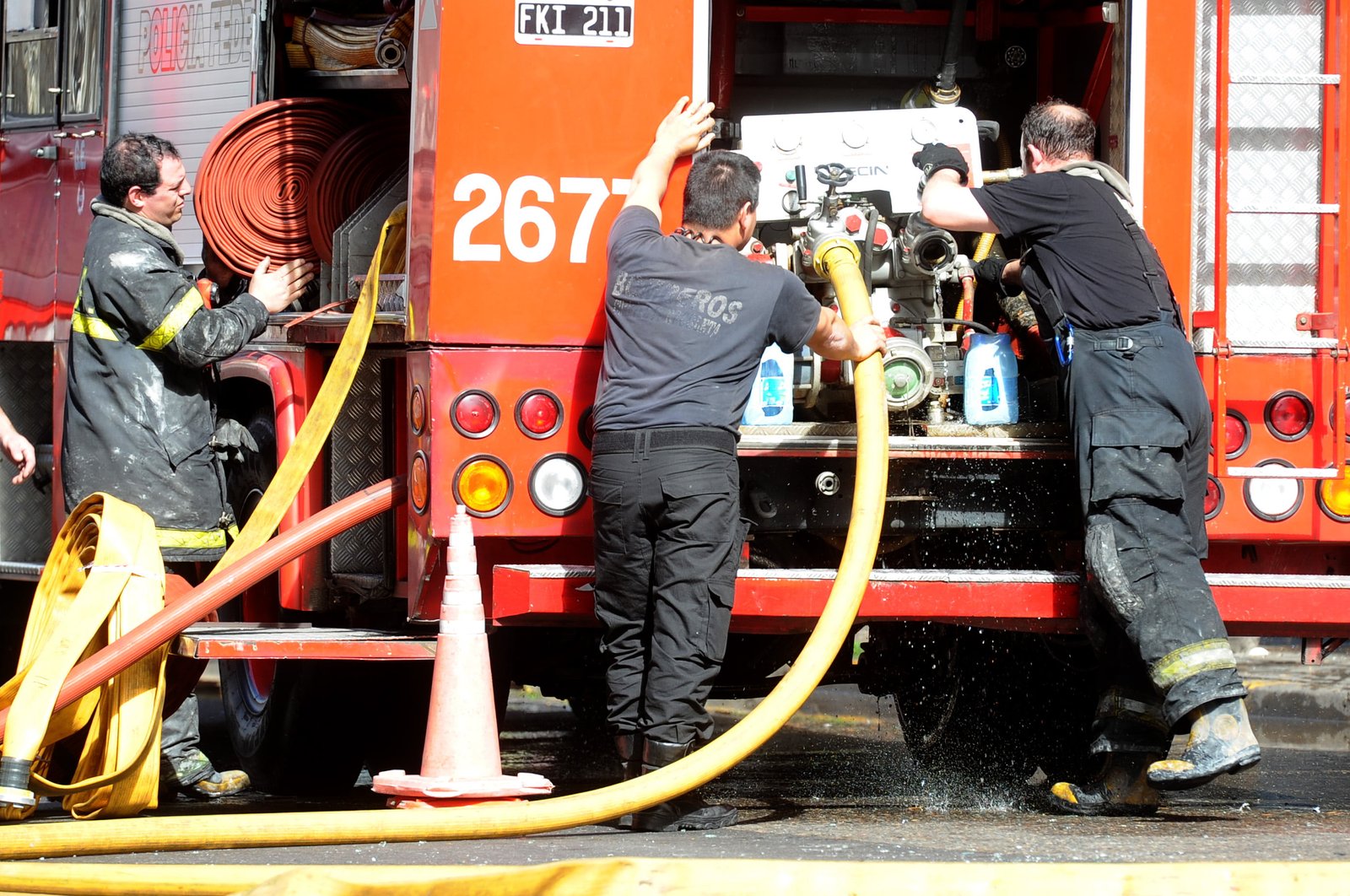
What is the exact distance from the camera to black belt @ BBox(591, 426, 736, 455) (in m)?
4.47

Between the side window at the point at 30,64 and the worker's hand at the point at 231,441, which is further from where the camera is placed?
the side window at the point at 30,64

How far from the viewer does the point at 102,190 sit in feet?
18.6

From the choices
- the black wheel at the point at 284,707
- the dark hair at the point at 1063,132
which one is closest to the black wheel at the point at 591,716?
the black wheel at the point at 284,707

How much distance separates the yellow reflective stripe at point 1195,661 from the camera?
4426 millimetres

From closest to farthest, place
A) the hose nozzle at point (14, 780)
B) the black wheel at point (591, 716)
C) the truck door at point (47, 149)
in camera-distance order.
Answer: the hose nozzle at point (14, 780) → the truck door at point (47, 149) → the black wheel at point (591, 716)

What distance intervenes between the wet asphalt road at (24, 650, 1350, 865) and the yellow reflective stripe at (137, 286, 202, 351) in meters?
1.46

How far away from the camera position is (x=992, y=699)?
6.23 m

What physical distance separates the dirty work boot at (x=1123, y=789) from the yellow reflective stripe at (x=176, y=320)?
3041 mm

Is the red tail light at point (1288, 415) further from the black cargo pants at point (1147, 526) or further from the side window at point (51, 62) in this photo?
the side window at point (51, 62)

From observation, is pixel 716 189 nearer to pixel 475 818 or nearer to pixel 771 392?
pixel 771 392

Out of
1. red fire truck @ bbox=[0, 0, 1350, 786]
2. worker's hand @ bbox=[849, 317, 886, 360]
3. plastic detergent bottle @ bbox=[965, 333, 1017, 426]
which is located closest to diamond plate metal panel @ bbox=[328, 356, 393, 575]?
red fire truck @ bbox=[0, 0, 1350, 786]

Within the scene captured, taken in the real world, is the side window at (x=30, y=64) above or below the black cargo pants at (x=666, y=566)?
above

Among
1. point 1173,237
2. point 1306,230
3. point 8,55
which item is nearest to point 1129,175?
point 1173,237

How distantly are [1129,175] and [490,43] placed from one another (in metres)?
1.83
